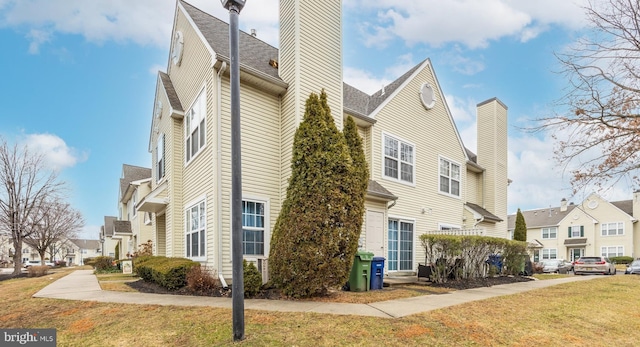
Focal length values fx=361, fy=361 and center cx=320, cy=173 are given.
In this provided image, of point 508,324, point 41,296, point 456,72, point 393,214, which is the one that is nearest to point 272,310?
point 508,324

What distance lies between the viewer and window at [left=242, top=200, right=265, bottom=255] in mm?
9812

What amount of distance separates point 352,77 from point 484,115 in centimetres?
776

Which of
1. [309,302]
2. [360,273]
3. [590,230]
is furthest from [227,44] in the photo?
[590,230]

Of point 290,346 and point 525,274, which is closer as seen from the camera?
point 290,346

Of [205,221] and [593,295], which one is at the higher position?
[205,221]

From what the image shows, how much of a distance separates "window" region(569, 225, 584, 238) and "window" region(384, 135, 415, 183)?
4262 centimetres

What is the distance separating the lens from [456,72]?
16156 millimetres

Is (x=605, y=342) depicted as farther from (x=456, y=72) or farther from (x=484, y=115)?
(x=484, y=115)

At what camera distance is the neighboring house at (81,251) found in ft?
267

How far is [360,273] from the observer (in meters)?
9.39

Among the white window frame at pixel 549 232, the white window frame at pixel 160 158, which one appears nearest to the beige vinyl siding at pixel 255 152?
the white window frame at pixel 160 158

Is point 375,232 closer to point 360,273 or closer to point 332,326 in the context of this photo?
point 360,273

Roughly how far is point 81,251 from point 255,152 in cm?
9419

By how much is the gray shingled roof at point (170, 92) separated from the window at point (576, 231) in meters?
50.9
